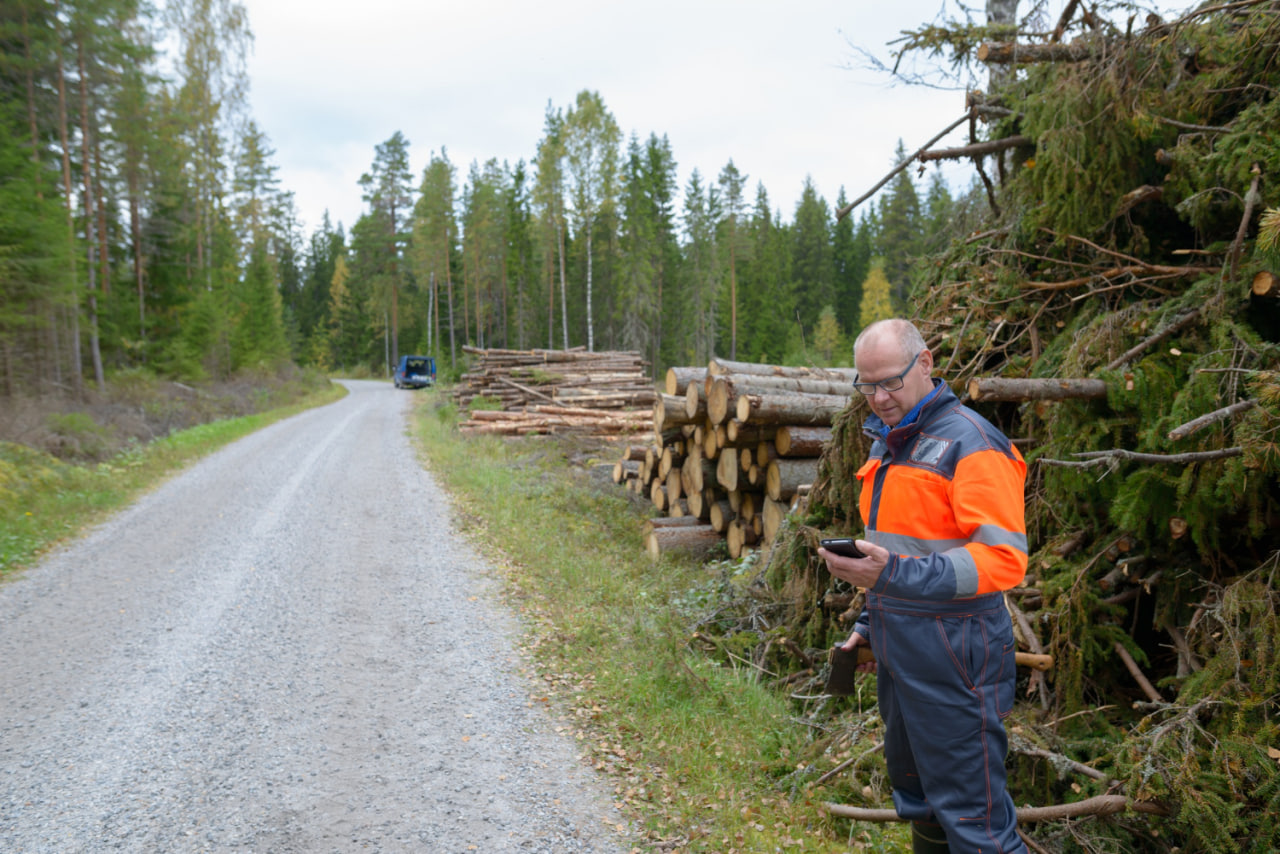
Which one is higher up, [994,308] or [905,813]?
→ [994,308]

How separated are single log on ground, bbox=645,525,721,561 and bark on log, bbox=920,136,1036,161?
4.48 meters

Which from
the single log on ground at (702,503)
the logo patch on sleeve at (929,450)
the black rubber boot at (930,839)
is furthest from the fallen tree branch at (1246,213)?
the single log on ground at (702,503)

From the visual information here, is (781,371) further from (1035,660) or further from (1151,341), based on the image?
(1035,660)

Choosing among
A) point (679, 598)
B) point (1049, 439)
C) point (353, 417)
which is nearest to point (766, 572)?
point (679, 598)

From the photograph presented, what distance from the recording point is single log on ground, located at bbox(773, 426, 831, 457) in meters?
7.00

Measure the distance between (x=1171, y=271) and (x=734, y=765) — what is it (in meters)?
3.70

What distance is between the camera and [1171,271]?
4023 millimetres

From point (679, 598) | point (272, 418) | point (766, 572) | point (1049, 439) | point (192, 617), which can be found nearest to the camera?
point (1049, 439)

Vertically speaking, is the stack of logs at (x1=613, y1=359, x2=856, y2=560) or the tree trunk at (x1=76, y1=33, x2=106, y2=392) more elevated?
the tree trunk at (x1=76, y1=33, x2=106, y2=392)

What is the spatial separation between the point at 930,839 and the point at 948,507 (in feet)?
3.92

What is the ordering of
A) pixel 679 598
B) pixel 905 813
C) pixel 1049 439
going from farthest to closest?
pixel 679 598 → pixel 1049 439 → pixel 905 813

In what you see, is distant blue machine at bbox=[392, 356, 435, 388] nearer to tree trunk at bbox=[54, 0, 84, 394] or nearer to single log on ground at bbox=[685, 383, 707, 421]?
tree trunk at bbox=[54, 0, 84, 394]

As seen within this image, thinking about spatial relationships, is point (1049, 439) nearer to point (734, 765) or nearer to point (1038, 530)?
point (1038, 530)

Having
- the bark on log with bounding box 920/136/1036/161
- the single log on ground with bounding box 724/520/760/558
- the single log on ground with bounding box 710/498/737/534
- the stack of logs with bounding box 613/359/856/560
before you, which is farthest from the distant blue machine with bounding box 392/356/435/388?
the bark on log with bounding box 920/136/1036/161
